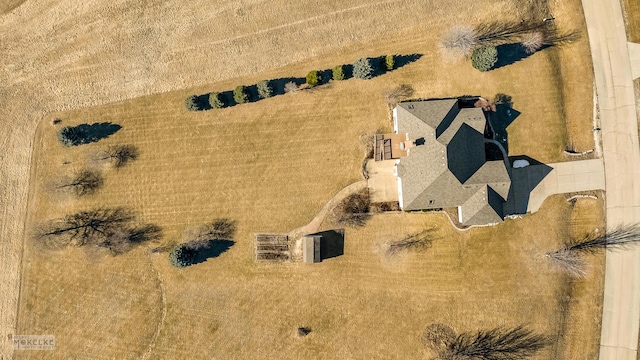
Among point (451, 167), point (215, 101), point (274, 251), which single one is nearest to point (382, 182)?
point (451, 167)

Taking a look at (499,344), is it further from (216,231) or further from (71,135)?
(71,135)

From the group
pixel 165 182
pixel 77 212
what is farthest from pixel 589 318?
pixel 77 212

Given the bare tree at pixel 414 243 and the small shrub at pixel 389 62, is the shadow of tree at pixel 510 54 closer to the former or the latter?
the small shrub at pixel 389 62

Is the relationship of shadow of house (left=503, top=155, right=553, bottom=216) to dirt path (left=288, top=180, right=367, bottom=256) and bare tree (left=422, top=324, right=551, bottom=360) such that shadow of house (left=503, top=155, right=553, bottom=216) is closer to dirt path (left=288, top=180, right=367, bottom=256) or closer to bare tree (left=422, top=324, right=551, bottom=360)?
bare tree (left=422, top=324, right=551, bottom=360)

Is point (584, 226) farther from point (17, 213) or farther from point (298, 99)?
point (17, 213)

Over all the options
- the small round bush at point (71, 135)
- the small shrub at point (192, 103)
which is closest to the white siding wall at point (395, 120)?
the small shrub at point (192, 103)

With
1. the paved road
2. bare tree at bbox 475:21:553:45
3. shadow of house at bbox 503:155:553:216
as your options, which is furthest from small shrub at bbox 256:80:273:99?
the paved road

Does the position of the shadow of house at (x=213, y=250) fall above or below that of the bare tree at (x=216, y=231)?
below
